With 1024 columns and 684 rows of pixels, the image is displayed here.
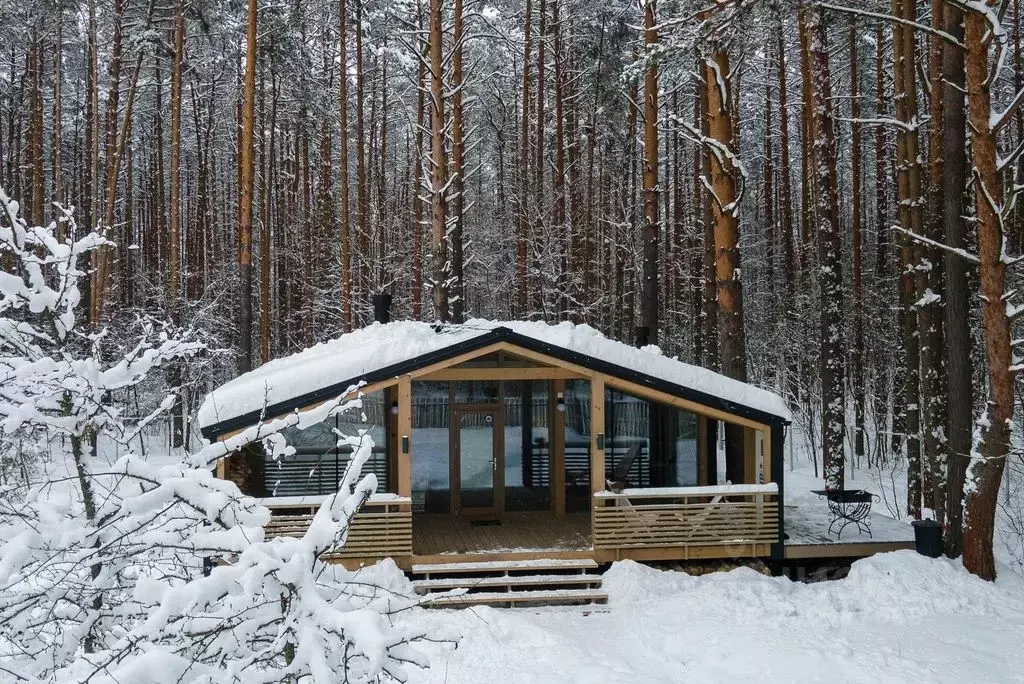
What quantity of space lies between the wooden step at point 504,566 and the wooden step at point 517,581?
11cm

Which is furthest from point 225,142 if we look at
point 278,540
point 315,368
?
point 278,540

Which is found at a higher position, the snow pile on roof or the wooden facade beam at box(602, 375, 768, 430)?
the snow pile on roof

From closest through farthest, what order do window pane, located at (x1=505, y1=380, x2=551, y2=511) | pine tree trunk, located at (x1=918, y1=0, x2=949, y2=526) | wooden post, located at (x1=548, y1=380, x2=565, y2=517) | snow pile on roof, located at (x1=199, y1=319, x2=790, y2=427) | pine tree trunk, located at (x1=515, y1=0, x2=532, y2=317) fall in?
snow pile on roof, located at (x1=199, y1=319, x2=790, y2=427) < pine tree trunk, located at (x1=918, y1=0, x2=949, y2=526) < window pane, located at (x1=505, y1=380, x2=551, y2=511) < wooden post, located at (x1=548, y1=380, x2=565, y2=517) < pine tree trunk, located at (x1=515, y1=0, x2=532, y2=317)

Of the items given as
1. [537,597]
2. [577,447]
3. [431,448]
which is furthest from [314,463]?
[577,447]

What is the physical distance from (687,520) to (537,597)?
224cm

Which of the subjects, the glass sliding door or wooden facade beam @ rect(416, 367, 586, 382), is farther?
the glass sliding door

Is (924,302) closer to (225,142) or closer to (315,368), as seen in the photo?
(315,368)

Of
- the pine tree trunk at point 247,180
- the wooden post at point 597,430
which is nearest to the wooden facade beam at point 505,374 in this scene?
the wooden post at point 597,430

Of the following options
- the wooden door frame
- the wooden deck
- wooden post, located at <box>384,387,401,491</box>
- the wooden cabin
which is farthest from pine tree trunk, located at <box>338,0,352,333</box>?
the wooden deck

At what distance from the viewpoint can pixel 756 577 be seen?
9977 mm

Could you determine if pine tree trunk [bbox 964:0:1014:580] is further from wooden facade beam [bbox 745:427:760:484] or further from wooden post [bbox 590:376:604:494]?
wooden post [bbox 590:376:604:494]

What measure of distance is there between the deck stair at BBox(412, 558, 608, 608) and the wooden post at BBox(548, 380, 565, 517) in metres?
1.72

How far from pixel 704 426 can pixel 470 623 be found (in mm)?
5002

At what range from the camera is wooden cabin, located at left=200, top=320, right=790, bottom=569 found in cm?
1003
